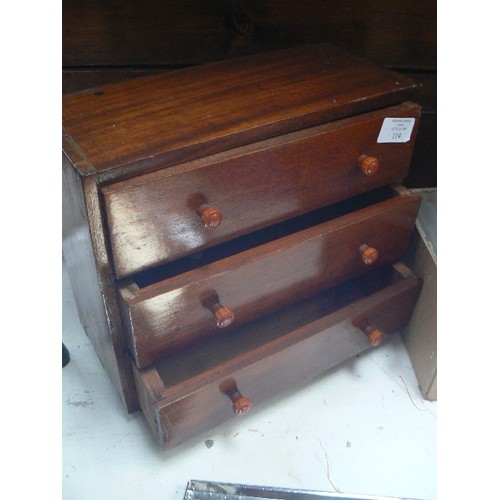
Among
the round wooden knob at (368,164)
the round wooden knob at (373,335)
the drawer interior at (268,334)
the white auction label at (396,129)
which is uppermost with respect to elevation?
the white auction label at (396,129)

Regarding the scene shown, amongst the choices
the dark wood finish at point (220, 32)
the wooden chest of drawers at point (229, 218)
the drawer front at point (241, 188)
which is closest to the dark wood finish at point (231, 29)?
the dark wood finish at point (220, 32)

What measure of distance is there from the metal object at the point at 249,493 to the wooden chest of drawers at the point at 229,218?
0.23 feet

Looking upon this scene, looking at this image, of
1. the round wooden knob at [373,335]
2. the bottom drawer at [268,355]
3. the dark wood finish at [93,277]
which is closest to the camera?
the dark wood finish at [93,277]

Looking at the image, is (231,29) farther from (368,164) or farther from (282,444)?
(282,444)

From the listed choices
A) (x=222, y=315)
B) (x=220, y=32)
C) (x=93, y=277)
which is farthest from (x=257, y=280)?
(x=220, y=32)

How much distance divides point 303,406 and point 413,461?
0.59ft

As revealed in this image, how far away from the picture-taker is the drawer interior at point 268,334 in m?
A: 0.79

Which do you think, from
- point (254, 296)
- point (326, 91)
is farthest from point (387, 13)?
point (254, 296)

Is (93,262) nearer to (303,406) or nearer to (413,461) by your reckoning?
(303,406)

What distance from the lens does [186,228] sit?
2.19 feet

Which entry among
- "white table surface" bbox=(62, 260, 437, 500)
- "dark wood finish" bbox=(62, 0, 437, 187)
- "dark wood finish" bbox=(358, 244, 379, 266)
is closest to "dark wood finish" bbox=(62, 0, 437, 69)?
"dark wood finish" bbox=(62, 0, 437, 187)

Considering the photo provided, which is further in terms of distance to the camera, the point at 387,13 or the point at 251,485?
the point at 387,13

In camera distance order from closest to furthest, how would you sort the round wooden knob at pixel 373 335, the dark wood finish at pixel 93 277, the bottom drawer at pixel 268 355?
the dark wood finish at pixel 93 277 → the bottom drawer at pixel 268 355 → the round wooden knob at pixel 373 335

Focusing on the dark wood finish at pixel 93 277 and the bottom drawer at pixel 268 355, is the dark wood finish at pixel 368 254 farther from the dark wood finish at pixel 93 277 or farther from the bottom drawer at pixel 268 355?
the dark wood finish at pixel 93 277
